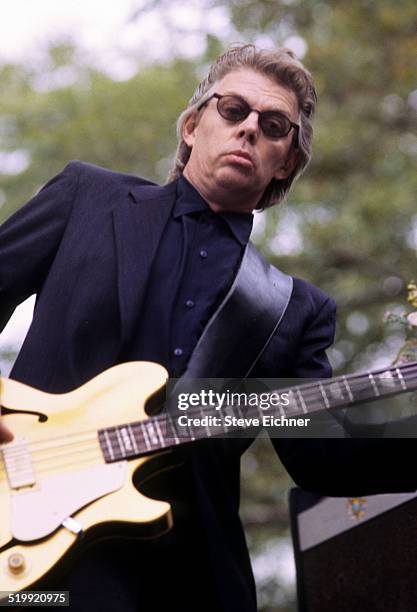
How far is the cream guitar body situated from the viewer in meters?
2.39

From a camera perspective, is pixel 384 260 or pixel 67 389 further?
pixel 384 260

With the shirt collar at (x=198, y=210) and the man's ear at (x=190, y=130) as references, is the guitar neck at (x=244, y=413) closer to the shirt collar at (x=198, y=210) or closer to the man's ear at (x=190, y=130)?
the shirt collar at (x=198, y=210)

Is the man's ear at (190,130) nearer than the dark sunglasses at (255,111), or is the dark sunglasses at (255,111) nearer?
the dark sunglasses at (255,111)

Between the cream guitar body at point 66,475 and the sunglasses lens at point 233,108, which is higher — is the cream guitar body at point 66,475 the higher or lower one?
the lower one

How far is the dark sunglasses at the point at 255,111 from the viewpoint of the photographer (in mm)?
3215

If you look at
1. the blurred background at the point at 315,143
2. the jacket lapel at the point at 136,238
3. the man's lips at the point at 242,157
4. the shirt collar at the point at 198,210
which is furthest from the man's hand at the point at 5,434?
the blurred background at the point at 315,143

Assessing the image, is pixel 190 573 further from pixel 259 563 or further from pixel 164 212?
pixel 259 563

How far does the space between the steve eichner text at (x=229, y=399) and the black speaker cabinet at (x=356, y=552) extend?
2.62ft

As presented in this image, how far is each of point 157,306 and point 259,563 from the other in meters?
9.75

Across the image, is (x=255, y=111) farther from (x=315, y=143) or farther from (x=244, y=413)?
(x=315, y=143)

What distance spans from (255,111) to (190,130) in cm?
32

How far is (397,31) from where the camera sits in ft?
31.8

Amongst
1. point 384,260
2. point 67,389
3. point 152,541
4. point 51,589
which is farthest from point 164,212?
point 384,260

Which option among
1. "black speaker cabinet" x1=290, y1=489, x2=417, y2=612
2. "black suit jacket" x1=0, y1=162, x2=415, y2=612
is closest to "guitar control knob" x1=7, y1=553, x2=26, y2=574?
"black suit jacket" x1=0, y1=162, x2=415, y2=612
